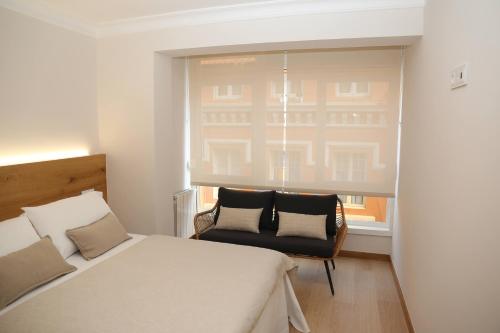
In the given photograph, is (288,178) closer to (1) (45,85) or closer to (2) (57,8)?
(1) (45,85)

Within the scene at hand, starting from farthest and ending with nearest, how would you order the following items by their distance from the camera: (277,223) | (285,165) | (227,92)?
(227,92) < (285,165) < (277,223)

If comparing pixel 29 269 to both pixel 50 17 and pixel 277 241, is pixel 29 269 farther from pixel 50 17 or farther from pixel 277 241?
pixel 50 17

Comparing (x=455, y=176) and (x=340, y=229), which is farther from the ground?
(x=455, y=176)

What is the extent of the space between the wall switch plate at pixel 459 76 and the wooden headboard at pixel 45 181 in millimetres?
3314

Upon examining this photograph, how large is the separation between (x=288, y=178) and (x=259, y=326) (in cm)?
230

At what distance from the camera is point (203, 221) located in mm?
3881

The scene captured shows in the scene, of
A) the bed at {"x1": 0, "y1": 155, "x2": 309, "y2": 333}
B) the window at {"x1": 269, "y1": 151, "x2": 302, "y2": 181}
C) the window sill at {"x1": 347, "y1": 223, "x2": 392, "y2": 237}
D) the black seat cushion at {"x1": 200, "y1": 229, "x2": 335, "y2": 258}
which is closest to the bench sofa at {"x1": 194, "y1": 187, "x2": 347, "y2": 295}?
the black seat cushion at {"x1": 200, "y1": 229, "x2": 335, "y2": 258}

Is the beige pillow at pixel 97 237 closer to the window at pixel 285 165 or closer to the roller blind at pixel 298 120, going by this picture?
the roller blind at pixel 298 120

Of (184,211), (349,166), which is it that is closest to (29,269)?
(184,211)

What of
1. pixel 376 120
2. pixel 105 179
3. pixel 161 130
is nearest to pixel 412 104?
pixel 376 120

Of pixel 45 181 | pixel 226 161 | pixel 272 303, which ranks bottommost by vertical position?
pixel 272 303

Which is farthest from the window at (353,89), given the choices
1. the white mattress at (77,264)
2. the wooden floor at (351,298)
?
the white mattress at (77,264)

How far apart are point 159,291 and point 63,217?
1.19 meters

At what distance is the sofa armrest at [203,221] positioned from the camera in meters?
3.73
